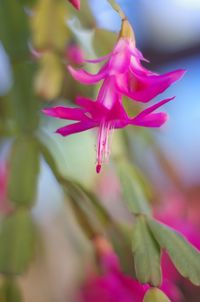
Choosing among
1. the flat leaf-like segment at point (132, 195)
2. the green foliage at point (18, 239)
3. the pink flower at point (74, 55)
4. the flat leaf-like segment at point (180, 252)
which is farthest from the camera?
the pink flower at point (74, 55)

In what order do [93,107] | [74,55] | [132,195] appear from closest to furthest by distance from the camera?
[93,107] < [132,195] < [74,55]

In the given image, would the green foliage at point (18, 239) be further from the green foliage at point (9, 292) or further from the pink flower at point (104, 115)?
the pink flower at point (104, 115)

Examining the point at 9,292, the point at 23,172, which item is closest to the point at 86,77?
the point at 23,172

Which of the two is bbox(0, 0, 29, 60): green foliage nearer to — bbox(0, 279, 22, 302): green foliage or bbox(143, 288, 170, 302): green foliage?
bbox(0, 279, 22, 302): green foliage

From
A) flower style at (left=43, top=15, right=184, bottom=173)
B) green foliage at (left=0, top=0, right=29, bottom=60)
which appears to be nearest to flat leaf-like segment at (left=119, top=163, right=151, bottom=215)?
flower style at (left=43, top=15, right=184, bottom=173)

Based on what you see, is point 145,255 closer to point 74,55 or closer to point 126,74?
point 126,74

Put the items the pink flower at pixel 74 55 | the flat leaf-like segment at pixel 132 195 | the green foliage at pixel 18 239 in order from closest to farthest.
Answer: the flat leaf-like segment at pixel 132 195 → the green foliage at pixel 18 239 → the pink flower at pixel 74 55

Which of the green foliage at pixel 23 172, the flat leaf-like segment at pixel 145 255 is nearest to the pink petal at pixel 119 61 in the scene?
the flat leaf-like segment at pixel 145 255
